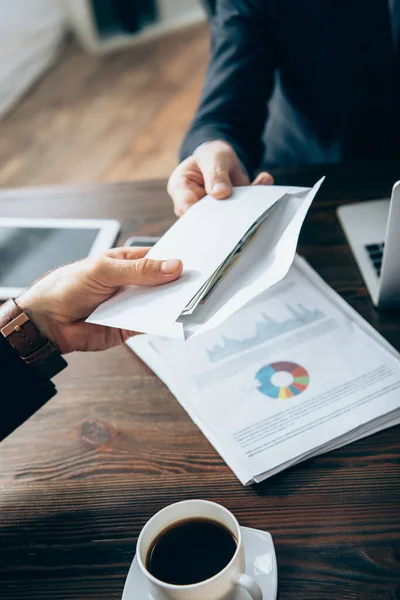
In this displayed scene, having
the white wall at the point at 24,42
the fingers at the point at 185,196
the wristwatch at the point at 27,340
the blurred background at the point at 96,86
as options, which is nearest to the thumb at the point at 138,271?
the wristwatch at the point at 27,340

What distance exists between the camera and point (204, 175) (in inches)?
34.7

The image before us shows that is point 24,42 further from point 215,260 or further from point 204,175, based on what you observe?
point 215,260

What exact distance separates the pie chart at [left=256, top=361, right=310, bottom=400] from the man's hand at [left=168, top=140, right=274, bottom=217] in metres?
0.28

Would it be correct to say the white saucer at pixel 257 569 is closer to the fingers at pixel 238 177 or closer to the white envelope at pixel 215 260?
the white envelope at pixel 215 260

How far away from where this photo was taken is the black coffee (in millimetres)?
491

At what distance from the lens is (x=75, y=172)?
2.58 m

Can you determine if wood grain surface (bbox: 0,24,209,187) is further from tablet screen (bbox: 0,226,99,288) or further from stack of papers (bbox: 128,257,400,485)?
stack of papers (bbox: 128,257,400,485)

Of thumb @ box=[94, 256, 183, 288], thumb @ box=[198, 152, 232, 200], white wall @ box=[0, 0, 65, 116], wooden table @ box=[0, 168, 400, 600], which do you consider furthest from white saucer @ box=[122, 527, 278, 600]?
white wall @ box=[0, 0, 65, 116]

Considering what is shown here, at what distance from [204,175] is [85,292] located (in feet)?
0.91

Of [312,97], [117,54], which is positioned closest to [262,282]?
[312,97]

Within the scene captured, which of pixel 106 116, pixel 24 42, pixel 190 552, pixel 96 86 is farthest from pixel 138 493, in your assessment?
pixel 24 42

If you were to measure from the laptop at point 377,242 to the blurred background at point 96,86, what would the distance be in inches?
64.1

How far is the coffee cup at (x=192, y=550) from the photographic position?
469 mm

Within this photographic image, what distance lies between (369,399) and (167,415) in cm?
23
